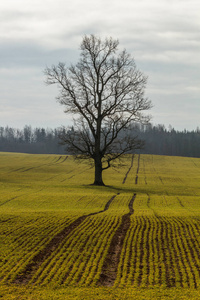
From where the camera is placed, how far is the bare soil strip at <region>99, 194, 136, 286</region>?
11.7 m

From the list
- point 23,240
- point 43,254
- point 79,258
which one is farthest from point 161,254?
point 23,240

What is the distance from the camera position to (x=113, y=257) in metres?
13.8

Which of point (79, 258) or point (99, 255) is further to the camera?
point (99, 255)

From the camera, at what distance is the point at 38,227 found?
718 inches

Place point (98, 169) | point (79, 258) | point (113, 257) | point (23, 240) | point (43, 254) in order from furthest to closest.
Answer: point (98, 169)
point (23, 240)
point (43, 254)
point (113, 257)
point (79, 258)

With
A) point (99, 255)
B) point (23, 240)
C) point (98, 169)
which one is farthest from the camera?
point (98, 169)

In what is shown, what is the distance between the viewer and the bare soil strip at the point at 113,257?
1166 centimetres

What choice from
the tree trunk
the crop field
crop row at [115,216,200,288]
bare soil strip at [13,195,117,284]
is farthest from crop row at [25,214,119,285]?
the tree trunk

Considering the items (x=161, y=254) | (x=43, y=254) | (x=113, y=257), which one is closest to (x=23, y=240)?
(x=43, y=254)

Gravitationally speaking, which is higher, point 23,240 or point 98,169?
point 98,169

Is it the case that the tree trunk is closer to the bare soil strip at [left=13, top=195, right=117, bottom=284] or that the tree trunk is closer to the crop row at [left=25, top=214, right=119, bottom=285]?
the bare soil strip at [left=13, top=195, right=117, bottom=284]

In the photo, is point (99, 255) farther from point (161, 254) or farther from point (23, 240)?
point (23, 240)

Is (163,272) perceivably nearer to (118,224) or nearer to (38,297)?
(38,297)

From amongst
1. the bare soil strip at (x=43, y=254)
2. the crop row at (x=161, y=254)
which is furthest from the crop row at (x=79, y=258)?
the crop row at (x=161, y=254)
